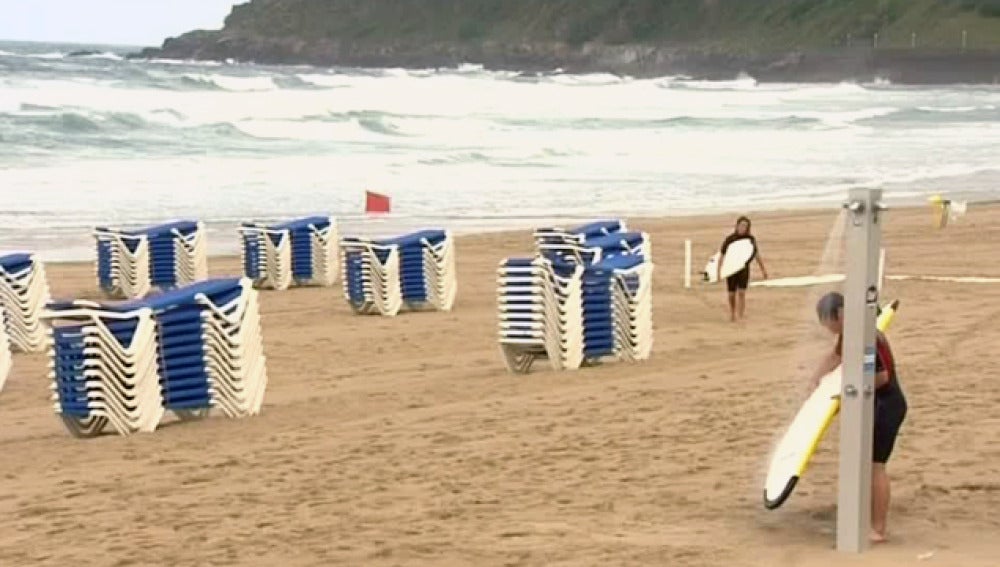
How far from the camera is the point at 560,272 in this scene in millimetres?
12719

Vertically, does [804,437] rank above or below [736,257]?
above

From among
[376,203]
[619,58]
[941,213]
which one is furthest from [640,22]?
[941,213]

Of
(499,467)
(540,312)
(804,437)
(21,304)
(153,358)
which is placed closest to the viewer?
(804,437)

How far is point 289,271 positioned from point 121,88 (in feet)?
175

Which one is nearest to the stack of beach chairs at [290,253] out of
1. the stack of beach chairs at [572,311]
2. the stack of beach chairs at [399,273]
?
the stack of beach chairs at [399,273]

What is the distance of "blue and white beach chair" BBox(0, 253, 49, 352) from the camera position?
1450 centimetres

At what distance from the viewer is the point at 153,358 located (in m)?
10.0

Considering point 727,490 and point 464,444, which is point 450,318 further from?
point 727,490

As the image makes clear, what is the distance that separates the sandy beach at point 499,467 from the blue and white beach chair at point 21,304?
28.5 inches

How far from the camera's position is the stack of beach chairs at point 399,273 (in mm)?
16547

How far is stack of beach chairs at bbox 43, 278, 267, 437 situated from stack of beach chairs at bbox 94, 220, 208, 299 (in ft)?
25.0

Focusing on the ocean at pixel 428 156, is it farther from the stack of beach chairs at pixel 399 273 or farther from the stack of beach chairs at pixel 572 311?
the stack of beach chairs at pixel 572 311

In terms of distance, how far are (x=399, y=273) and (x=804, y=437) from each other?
384 inches

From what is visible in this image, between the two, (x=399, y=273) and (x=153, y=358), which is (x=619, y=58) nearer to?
(x=399, y=273)
